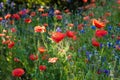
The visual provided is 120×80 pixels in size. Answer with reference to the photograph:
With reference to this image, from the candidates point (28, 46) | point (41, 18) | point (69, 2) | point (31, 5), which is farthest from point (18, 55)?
point (69, 2)

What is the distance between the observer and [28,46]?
4.05 m

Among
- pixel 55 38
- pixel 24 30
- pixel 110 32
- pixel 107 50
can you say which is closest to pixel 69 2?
pixel 24 30

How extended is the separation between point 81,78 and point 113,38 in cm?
121

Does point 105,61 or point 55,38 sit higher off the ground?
point 55,38

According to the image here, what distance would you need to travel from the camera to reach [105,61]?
348cm

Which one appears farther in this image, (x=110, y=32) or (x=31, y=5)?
(x=31, y=5)

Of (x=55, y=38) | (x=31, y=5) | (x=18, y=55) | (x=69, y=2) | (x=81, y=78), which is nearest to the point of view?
(x=55, y=38)

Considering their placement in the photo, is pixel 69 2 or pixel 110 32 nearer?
pixel 110 32

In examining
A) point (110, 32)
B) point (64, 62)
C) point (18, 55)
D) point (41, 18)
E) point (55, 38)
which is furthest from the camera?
point (41, 18)

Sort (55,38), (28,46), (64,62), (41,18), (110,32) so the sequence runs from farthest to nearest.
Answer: (41,18) < (110,32) < (28,46) < (64,62) < (55,38)

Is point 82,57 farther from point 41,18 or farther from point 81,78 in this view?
point 41,18

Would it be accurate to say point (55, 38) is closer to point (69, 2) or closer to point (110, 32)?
point (110, 32)

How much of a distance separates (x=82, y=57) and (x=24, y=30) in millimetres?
1518

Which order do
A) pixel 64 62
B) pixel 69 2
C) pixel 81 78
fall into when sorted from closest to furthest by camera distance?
pixel 81 78, pixel 64 62, pixel 69 2
